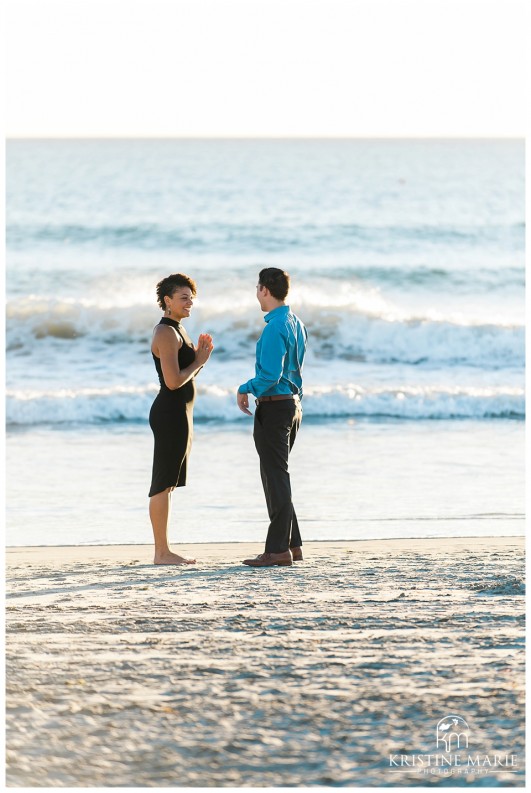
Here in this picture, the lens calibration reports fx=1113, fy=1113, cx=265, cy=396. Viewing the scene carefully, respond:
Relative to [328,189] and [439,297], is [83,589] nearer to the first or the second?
[439,297]

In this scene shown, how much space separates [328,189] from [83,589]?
34599mm

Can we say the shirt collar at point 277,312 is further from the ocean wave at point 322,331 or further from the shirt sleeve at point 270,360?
the ocean wave at point 322,331

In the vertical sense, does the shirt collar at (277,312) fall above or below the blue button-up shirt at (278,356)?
above

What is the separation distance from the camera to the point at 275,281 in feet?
20.4

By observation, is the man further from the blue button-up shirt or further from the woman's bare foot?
the woman's bare foot

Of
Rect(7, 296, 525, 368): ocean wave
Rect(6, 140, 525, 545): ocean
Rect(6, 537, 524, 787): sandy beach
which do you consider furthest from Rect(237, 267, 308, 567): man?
Rect(7, 296, 525, 368): ocean wave

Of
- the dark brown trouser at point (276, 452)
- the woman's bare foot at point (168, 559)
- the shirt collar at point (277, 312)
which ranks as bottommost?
the woman's bare foot at point (168, 559)

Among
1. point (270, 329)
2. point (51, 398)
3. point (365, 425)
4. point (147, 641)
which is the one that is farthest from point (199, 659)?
point (51, 398)

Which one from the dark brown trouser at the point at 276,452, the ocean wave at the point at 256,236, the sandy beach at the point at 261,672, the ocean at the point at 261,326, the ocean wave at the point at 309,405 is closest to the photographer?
the sandy beach at the point at 261,672

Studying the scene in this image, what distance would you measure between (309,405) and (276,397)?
7.56m

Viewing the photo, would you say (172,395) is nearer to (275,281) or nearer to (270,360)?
(270,360)

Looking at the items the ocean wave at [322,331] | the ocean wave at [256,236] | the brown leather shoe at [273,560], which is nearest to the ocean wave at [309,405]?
the ocean wave at [322,331]

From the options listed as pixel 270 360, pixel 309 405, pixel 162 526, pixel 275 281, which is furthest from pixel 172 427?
pixel 309 405

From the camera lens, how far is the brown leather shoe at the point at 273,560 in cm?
638
